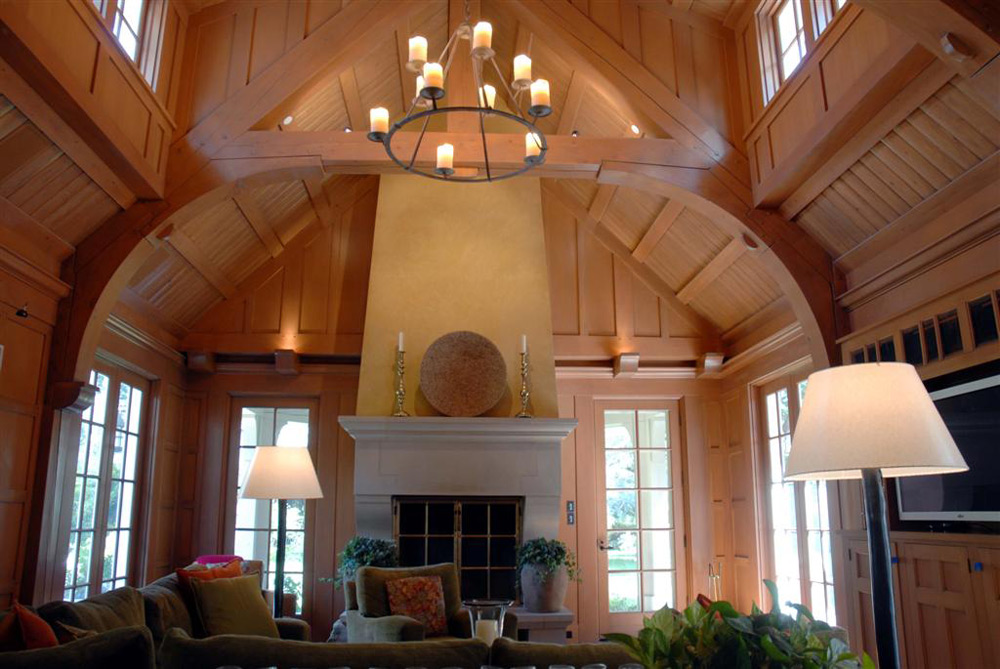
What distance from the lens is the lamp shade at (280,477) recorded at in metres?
4.89

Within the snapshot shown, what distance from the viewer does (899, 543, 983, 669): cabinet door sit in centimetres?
367

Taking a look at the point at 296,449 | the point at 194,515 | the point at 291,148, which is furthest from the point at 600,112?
the point at 194,515

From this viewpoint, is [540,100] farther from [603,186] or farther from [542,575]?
[542,575]

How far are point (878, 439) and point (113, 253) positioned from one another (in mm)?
4557

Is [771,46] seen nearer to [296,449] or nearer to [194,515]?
[296,449]

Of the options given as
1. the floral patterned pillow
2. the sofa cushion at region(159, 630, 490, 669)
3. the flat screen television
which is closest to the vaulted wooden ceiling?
the flat screen television

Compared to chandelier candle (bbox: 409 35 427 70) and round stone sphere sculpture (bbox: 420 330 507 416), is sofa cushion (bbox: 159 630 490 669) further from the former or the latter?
round stone sphere sculpture (bbox: 420 330 507 416)

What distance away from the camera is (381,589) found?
4.86 metres

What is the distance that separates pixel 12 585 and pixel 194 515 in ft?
9.66

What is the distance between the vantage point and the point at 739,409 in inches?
284

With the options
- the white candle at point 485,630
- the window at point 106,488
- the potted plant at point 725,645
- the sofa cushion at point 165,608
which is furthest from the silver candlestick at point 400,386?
the potted plant at point 725,645

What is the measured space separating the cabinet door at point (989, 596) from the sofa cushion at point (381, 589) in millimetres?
2915

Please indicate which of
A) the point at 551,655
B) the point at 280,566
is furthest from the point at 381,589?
the point at 551,655

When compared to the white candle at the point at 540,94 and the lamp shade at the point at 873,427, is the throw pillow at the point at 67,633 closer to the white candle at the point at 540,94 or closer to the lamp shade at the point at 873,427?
the lamp shade at the point at 873,427
